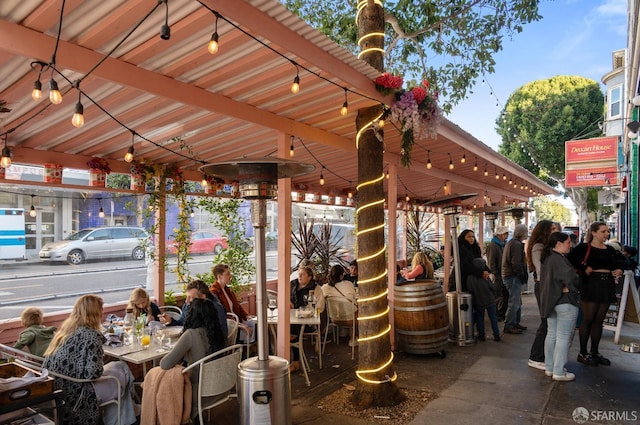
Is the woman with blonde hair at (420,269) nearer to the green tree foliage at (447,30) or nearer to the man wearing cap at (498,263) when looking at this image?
the man wearing cap at (498,263)

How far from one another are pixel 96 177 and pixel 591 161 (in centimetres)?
1517

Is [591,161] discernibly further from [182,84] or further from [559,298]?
[182,84]

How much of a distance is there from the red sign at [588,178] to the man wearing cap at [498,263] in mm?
8922

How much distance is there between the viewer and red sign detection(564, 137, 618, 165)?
14305 mm

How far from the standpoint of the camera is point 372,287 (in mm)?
4168

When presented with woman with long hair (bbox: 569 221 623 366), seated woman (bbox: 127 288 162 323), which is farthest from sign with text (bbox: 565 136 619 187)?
seated woman (bbox: 127 288 162 323)

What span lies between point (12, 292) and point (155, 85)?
10240 mm

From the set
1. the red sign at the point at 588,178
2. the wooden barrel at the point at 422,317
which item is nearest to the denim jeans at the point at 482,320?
the wooden barrel at the point at 422,317

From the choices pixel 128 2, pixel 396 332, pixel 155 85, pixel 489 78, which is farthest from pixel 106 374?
pixel 489 78

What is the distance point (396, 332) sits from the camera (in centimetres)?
584

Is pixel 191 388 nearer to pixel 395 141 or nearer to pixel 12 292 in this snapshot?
pixel 395 141

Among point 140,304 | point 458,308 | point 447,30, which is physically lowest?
point 458,308

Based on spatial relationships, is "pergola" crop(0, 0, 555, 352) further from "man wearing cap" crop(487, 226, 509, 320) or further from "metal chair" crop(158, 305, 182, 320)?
"man wearing cap" crop(487, 226, 509, 320)

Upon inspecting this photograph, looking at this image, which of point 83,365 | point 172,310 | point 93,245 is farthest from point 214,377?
point 93,245
